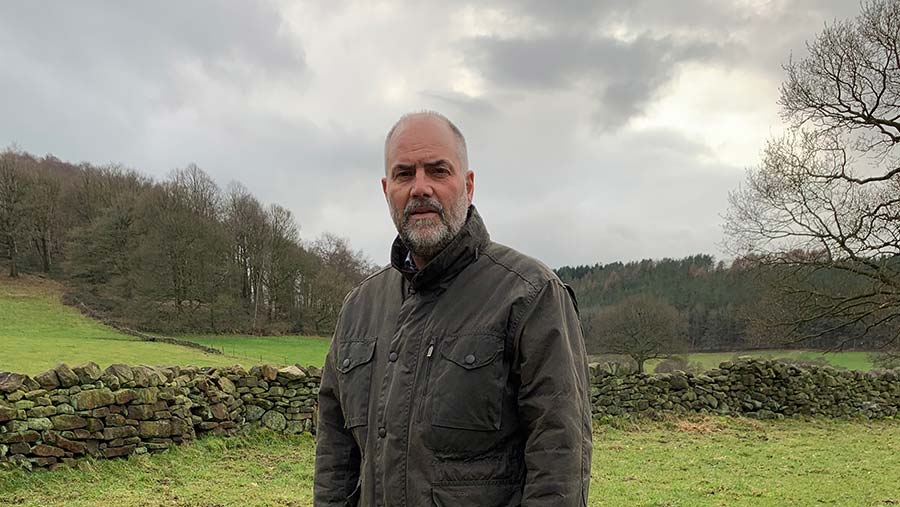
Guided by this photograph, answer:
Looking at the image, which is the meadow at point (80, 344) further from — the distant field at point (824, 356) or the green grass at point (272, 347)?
the distant field at point (824, 356)

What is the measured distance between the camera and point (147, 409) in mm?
8234

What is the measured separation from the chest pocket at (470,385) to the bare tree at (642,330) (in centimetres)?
2908

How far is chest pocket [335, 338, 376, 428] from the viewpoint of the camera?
6.44ft

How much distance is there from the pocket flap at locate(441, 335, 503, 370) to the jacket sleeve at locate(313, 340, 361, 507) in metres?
0.60

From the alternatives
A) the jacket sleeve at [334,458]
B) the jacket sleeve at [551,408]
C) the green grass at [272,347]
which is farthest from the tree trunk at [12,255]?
the jacket sleeve at [551,408]

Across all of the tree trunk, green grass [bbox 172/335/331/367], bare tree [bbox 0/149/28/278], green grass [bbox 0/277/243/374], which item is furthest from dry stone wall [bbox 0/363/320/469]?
the tree trunk

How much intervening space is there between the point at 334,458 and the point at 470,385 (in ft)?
2.41

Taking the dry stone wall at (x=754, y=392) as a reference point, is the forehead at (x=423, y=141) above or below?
above

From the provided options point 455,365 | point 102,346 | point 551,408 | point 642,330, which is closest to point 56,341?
point 102,346

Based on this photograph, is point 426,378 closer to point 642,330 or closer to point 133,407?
point 133,407

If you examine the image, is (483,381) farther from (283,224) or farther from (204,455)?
(283,224)

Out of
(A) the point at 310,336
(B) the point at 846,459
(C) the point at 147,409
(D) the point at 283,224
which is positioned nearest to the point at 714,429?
(B) the point at 846,459

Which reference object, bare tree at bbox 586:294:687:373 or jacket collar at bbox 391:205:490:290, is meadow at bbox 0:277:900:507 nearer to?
jacket collar at bbox 391:205:490:290

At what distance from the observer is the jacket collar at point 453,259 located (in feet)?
6.21
